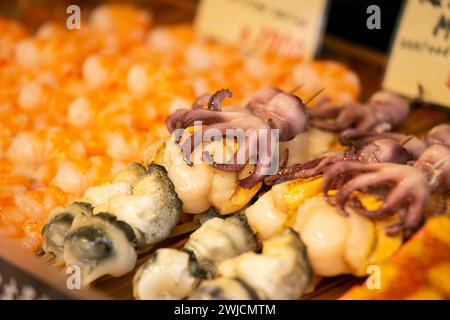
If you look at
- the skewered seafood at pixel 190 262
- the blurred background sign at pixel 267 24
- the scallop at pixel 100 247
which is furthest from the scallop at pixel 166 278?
the blurred background sign at pixel 267 24

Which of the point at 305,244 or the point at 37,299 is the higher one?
the point at 305,244

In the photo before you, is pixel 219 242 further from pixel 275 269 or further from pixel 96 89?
pixel 96 89

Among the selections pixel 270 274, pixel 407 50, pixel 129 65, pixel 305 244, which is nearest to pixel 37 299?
pixel 270 274

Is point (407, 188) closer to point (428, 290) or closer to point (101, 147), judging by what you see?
point (428, 290)

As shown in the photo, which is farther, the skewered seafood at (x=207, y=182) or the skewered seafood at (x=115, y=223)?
the skewered seafood at (x=207, y=182)

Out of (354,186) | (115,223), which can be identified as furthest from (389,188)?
(115,223)

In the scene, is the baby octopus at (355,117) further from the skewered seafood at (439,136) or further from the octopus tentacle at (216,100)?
the octopus tentacle at (216,100)

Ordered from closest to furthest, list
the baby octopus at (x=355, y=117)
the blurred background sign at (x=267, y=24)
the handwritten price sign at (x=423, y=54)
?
the baby octopus at (x=355, y=117), the handwritten price sign at (x=423, y=54), the blurred background sign at (x=267, y=24)
